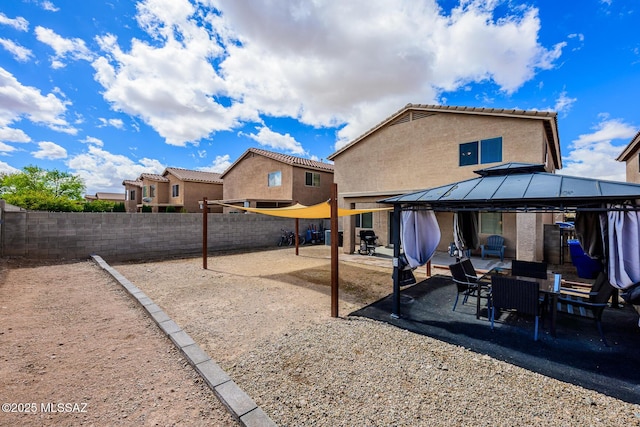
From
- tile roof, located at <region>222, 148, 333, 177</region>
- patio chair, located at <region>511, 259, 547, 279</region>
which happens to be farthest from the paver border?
tile roof, located at <region>222, 148, 333, 177</region>

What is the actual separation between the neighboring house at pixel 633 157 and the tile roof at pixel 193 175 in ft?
87.3

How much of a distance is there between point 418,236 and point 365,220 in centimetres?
916

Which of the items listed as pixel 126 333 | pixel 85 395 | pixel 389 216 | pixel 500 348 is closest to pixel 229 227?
pixel 389 216

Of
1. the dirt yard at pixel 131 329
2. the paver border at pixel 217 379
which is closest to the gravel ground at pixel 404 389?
the paver border at pixel 217 379

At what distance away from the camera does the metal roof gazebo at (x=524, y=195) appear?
3.53 metres

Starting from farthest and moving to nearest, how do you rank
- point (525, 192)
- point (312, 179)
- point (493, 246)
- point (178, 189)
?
point (178, 189) → point (312, 179) → point (493, 246) → point (525, 192)

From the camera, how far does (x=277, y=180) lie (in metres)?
18.4

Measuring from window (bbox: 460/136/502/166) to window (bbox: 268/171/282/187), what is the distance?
38.5ft

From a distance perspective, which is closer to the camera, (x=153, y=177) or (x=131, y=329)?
(x=131, y=329)

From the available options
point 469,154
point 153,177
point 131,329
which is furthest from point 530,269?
point 153,177

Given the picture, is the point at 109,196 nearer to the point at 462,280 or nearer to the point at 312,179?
the point at 312,179

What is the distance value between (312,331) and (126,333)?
2864 mm

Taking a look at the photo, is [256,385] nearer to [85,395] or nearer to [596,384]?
[85,395]

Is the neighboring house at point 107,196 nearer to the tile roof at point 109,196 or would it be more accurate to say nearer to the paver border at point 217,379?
the tile roof at point 109,196
